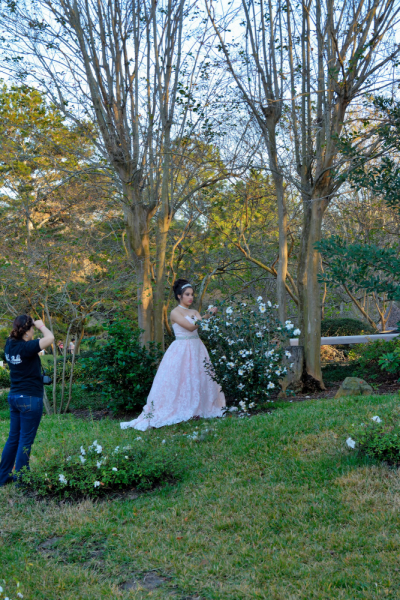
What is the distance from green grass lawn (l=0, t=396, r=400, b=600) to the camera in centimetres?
310

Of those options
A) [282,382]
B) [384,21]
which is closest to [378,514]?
[282,382]

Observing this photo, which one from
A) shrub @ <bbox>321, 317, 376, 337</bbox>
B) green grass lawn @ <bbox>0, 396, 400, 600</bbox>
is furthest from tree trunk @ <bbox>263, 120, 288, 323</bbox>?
shrub @ <bbox>321, 317, 376, 337</bbox>

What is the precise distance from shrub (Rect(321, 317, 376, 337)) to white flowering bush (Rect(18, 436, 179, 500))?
11.3 m

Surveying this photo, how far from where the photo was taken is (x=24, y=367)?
5.23m

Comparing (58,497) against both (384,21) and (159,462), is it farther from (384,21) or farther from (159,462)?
(384,21)

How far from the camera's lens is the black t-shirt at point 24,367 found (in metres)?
5.18

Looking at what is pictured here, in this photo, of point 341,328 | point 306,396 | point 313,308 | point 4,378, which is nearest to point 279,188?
point 313,308

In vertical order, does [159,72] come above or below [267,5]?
below

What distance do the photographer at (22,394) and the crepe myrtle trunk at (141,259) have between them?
477 centimetres

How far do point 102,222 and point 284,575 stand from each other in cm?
1137

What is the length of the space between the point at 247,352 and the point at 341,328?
30.4 feet

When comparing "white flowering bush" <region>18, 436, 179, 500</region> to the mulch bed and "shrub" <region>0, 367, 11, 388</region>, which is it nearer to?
the mulch bed

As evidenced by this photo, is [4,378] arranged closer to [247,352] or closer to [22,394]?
[247,352]

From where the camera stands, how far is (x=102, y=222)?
44.3 feet
